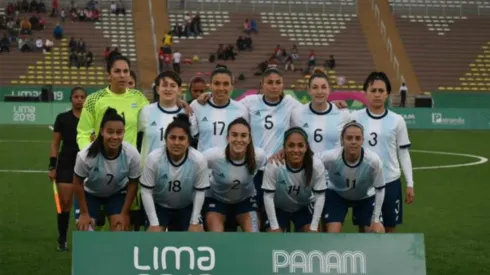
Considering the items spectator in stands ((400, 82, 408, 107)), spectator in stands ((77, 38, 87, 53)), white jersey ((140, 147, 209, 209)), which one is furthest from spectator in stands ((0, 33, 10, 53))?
white jersey ((140, 147, 209, 209))

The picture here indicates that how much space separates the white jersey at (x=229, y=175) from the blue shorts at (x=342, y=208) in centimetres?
85

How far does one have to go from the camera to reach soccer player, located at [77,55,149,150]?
11.2 meters

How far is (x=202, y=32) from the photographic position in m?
56.0

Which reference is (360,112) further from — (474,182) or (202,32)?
(202,32)

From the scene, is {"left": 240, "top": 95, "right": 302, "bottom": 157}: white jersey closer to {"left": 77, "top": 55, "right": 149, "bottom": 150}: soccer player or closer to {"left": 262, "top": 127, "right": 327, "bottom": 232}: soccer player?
{"left": 262, "top": 127, "right": 327, "bottom": 232}: soccer player

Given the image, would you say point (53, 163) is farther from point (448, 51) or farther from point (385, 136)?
Answer: point (448, 51)

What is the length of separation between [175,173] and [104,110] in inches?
48.2

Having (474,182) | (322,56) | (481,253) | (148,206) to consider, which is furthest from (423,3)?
(148,206)

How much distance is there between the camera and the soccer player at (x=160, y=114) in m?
11.1

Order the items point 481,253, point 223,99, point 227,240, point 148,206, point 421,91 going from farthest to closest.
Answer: point 421,91
point 481,253
point 223,99
point 148,206
point 227,240

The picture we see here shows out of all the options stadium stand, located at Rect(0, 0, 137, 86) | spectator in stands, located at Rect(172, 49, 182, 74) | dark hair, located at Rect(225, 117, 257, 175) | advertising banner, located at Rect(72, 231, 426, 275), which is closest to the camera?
advertising banner, located at Rect(72, 231, 426, 275)

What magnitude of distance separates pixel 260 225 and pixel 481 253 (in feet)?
12.4

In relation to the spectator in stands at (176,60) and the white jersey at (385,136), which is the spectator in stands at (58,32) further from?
the white jersey at (385,136)

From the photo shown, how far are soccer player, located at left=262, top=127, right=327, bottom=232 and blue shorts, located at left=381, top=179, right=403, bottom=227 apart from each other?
977 millimetres
